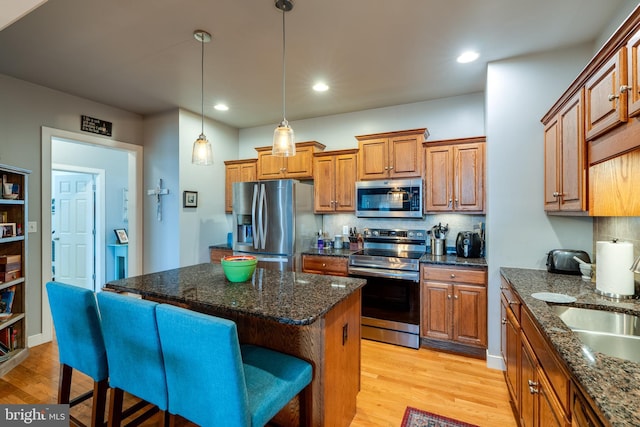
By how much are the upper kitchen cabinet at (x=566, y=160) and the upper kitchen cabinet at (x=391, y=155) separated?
1.19 meters

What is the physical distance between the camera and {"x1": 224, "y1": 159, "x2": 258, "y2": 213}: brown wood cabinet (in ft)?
14.7

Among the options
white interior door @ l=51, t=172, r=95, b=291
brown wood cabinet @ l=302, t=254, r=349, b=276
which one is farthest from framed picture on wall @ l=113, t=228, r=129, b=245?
brown wood cabinet @ l=302, t=254, r=349, b=276

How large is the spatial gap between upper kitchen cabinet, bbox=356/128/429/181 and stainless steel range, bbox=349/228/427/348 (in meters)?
0.98

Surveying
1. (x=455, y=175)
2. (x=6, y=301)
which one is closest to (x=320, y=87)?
(x=455, y=175)

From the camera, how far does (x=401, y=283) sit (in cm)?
315

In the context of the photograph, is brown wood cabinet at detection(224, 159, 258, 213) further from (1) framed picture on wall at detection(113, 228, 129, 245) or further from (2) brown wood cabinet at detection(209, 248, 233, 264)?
(1) framed picture on wall at detection(113, 228, 129, 245)

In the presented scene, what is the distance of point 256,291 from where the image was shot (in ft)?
5.87

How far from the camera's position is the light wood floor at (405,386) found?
6.82 feet

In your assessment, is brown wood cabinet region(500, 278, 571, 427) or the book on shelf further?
the book on shelf

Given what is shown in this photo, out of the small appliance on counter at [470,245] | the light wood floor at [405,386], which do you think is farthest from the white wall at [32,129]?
the small appliance on counter at [470,245]

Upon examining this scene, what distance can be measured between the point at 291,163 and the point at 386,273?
198 centimetres

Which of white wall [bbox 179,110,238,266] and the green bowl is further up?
white wall [bbox 179,110,238,266]

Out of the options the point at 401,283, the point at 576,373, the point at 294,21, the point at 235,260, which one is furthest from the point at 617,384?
the point at 294,21

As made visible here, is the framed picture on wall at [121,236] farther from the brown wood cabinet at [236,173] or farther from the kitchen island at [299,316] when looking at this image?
the kitchen island at [299,316]
